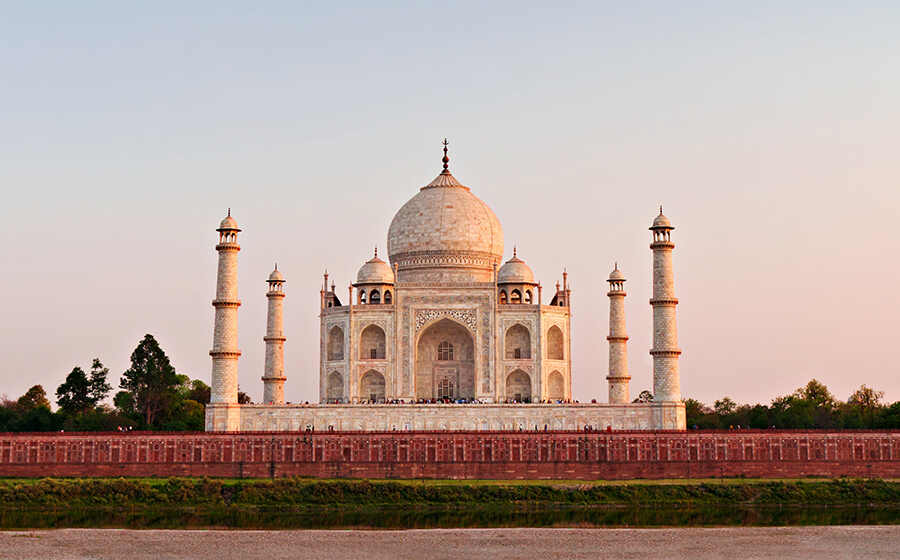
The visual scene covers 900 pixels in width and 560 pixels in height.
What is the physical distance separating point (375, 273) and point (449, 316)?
3.36m

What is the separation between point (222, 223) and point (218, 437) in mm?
8107

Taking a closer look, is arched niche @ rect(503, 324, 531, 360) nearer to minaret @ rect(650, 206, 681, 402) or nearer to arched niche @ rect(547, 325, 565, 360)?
arched niche @ rect(547, 325, 565, 360)

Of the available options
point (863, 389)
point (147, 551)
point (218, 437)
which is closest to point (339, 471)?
point (218, 437)

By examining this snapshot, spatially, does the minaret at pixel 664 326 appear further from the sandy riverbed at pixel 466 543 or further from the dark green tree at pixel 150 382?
the dark green tree at pixel 150 382

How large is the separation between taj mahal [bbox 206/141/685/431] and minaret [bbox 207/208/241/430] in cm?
5

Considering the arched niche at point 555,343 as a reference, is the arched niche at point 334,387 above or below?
below

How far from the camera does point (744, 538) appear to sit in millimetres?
30000

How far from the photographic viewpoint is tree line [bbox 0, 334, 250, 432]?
5275 centimetres

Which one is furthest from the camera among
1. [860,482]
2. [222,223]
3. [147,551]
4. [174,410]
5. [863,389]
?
[863,389]

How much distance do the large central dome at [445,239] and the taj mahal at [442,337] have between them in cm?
5

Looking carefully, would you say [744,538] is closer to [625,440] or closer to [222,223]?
[625,440]

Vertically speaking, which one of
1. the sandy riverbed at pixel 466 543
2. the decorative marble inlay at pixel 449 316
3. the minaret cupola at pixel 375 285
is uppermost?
the minaret cupola at pixel 375 285

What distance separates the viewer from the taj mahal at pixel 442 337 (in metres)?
44.8

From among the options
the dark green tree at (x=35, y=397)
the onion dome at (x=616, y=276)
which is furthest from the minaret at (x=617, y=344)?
the dark green tree at (x=35, y=397)
